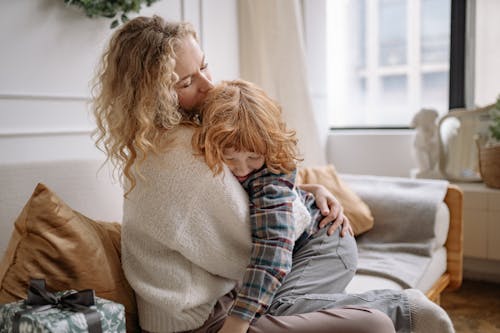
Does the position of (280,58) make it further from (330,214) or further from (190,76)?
(190,76)

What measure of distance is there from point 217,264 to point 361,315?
1.06 feet

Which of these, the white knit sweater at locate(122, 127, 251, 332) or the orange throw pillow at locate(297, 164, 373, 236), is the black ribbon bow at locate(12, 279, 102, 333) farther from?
the orange throw pillow at locate(297, 164, 373, 236)

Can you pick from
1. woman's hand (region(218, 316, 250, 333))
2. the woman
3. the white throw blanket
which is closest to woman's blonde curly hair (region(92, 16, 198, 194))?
the woman

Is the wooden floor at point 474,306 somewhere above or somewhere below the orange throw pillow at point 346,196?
below

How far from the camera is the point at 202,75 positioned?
3.72 feet

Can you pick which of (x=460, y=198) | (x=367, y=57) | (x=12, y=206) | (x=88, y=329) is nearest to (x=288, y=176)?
(x=88, y=329)

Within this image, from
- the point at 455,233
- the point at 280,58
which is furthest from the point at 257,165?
the point at 280,58

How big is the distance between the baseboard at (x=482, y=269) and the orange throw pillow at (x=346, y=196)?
3.52 feet

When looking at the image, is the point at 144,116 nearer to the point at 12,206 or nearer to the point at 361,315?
the point at 12,206

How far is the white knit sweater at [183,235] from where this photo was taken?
1.04 m

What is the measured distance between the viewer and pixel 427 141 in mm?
2811

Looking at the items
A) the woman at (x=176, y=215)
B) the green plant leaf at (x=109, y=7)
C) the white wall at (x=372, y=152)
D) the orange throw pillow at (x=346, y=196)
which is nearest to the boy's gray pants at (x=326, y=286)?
the woman at (x=176, y=215)

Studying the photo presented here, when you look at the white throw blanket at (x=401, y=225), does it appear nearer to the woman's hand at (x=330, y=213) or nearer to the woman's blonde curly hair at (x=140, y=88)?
the woman's hand at (x=330, y=213)

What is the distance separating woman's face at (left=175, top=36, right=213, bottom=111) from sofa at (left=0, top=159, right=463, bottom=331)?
0.36m
